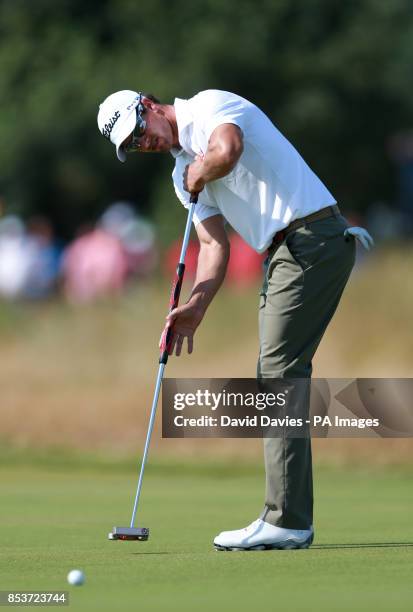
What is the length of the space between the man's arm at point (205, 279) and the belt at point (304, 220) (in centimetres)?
32

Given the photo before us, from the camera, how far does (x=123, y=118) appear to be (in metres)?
6.68

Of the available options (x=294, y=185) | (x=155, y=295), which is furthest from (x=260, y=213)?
(x=155, y=295)

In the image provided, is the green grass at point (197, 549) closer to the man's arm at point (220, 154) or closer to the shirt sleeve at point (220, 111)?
the man's arm at point (220, 154)

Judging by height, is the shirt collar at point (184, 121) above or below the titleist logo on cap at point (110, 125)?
below

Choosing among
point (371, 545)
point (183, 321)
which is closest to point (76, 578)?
point (371, 545)

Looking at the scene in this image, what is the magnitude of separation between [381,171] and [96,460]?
1669 cm

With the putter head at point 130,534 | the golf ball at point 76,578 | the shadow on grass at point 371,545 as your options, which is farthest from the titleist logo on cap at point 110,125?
the golf ball at point 76,578

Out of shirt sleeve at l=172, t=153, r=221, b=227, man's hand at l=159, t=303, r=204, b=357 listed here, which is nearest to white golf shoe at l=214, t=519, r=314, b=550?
man's hand at l=159, t=303, r=204, b=357

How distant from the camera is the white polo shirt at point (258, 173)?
6.53 metres

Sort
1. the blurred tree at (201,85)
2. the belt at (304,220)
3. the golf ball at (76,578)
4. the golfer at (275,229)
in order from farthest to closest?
the blurred tree at (201,85)
the belt at (304,220)
the golfer at (275,229)
the golf ball at (76,578)

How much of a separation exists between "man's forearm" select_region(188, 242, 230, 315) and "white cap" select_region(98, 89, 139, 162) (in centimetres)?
58

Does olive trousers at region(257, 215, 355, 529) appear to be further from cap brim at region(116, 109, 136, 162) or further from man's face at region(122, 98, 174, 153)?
cap brim at region(116, 109, 136, 162)

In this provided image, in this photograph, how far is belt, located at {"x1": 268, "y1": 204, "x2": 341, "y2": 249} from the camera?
657cm

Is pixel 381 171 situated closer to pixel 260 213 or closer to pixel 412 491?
pixel 412 491
